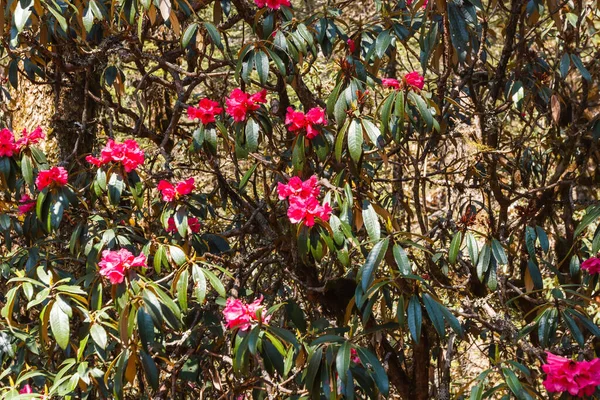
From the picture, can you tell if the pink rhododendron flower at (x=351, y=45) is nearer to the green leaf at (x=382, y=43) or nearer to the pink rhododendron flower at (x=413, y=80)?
the green leaf at (x=382, y=43)

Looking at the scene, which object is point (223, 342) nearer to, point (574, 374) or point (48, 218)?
point (48, 218)

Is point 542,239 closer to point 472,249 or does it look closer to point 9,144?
point 472,249

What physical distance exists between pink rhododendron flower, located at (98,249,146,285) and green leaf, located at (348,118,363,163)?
0.65 m

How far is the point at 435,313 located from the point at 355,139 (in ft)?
1.78

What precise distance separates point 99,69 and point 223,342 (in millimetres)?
1299

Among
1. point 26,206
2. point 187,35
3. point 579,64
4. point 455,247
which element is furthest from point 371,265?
point 26,206

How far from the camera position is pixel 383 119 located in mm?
2209

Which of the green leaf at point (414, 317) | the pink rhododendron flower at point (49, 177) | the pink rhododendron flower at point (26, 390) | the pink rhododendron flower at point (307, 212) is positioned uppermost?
the pink rhododendron flower at point (49, 177)

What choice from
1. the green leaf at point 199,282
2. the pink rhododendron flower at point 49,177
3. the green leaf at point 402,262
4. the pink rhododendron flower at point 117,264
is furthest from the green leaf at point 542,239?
the pink rhododendron flower at point 49,177

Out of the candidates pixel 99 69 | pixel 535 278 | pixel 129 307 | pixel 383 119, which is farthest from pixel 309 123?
pixel 99 69

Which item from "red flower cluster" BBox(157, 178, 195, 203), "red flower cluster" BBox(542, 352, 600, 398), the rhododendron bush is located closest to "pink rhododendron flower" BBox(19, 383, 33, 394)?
the rhododendron bush

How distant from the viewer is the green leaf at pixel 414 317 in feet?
6.51

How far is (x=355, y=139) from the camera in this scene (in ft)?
7.25

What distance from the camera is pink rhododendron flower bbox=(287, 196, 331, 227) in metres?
2.10
